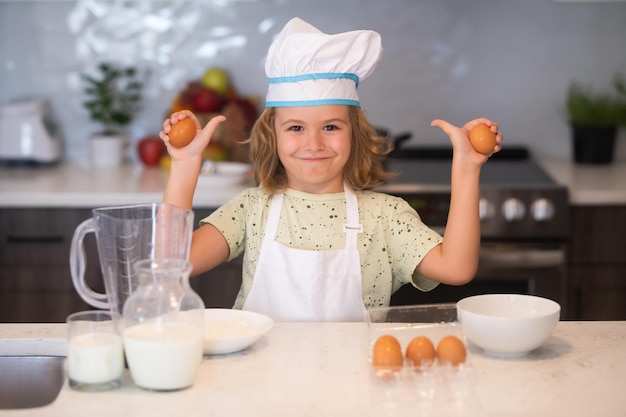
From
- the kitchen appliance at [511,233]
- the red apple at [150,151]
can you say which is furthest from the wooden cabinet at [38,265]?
the kitchen appliance at [511,233]

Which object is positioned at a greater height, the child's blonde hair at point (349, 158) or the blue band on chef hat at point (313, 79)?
the blue band on chef hat at point (313, 79)

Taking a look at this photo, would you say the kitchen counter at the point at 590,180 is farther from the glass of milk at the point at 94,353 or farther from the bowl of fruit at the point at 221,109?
the glass of milk at the point at 94,353

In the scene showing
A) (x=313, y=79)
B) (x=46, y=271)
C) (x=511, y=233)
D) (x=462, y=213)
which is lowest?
(x=46, y=271)

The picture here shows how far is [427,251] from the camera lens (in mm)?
1790

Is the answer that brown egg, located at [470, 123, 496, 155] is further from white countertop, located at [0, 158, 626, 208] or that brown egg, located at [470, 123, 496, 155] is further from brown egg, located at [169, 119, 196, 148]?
white countertop, located at [0, 158, 626, 208]

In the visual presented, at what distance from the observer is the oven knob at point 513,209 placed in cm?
283

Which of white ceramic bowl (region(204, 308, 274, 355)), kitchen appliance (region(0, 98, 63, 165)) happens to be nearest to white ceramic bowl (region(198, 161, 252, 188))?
kitchen appliance (region(0, 98, 63, 165))

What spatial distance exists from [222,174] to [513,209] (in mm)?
914

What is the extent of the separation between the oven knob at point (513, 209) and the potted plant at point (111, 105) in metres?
1.38

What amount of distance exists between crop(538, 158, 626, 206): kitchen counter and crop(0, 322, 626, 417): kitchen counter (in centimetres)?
135

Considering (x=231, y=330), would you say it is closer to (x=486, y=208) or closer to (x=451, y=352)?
(x=451, y=352)

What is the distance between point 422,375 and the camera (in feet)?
4.21

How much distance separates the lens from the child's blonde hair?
6.29 feet

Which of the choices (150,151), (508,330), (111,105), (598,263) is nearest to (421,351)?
(508,330)
